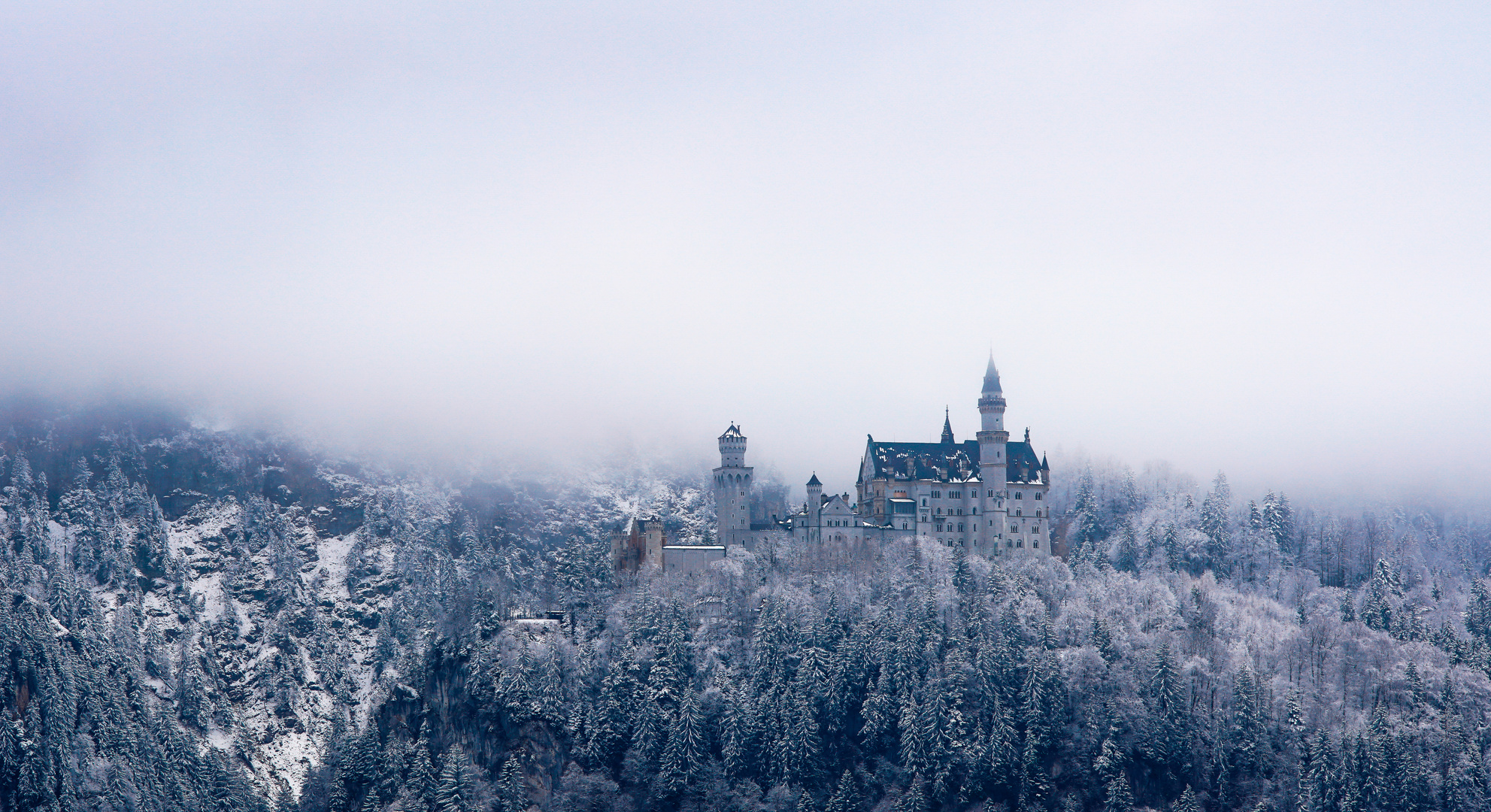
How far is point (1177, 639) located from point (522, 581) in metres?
73.9

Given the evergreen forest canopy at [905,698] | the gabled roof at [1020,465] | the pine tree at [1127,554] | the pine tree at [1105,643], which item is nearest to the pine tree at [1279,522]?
the evergreen forest canopy at [905,698]

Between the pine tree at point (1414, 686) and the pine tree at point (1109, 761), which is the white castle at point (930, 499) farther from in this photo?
the pine tree at point (1414, 686)

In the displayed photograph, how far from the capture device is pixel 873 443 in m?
168

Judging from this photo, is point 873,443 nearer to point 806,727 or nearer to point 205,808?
point 806,727

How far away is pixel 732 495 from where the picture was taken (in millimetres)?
160125

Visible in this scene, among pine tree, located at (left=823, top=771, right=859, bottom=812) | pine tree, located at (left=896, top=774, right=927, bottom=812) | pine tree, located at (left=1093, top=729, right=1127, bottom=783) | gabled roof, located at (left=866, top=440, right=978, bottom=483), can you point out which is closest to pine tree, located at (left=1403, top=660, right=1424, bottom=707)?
pine tree, located at (left=1093, top=729, right=1127, bottom=783)

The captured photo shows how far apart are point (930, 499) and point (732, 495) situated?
21.4 meters

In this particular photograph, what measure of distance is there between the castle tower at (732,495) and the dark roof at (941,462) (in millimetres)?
15272

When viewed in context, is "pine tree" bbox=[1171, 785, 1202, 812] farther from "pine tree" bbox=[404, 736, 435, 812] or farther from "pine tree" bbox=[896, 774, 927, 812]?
"pine tree" bbox=[404, 736, 435, 812]

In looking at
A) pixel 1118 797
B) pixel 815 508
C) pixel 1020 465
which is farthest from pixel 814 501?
pixel 1118 797

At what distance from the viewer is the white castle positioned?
160000 mm

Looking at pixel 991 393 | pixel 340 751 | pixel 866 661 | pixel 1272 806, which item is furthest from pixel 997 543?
pixel 340 751

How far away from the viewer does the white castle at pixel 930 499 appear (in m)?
160

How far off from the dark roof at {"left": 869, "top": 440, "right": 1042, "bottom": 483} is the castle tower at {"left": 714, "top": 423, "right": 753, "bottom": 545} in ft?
50.1
